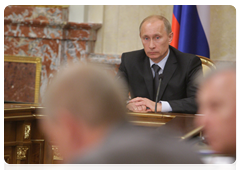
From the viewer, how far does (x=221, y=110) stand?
0.54 metres

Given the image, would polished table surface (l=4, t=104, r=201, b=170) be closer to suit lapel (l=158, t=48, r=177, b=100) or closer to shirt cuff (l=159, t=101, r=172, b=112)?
shirt cuff (l=159, t=101, r=172, b=112)

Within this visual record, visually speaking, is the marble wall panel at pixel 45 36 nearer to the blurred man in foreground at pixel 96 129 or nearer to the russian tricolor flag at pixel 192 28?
the russian tricolor flag at pixel 192 28

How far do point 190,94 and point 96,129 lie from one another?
81.9 inches

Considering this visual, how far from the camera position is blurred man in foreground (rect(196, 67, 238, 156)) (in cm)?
53

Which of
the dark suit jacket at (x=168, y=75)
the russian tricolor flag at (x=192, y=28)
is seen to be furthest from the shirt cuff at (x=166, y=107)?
the russian tricolor flag at (x=192, y=28)

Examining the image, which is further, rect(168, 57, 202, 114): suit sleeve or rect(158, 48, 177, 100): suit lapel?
rect(158, 48, 177, 100): suit lapel

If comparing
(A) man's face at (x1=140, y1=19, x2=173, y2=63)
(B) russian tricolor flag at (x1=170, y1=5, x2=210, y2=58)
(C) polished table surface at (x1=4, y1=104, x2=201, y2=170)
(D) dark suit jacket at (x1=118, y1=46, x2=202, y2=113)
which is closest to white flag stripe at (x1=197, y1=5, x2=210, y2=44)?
(B) russian tricolor flag at (x1=170, y1=5, x2=210, y2=58)

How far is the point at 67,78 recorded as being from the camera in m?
0.60

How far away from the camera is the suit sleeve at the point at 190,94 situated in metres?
2.33

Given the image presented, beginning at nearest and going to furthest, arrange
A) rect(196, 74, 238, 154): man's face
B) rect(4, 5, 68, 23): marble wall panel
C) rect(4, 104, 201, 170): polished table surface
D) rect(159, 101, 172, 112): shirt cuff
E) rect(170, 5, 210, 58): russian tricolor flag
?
1. rect(196, 74, 238, 154): man's face
2. rect(4, 104, 201, 170): polished table surface
3. rect(159, 101, 172, 112): shirt cuff
4. rect(170, 5, 210, 58): russian tricolor flag
5. rect(4, 5, 68, 23): marble wall panel

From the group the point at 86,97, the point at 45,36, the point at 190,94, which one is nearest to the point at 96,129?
the point at 86,97

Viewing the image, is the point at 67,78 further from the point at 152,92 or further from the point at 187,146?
the point at 152,92

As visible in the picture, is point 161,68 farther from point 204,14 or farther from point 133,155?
point 133,155

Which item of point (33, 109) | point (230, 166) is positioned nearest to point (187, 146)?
point (230, 166)
